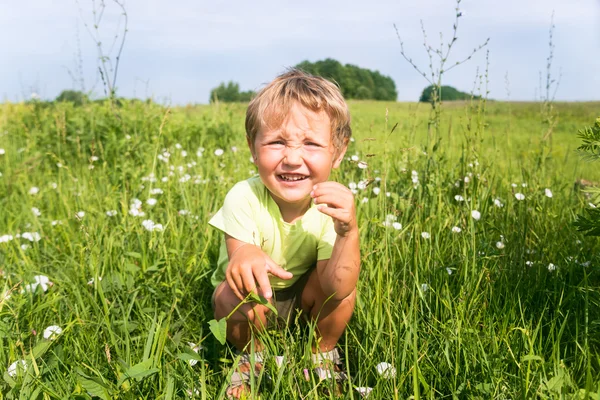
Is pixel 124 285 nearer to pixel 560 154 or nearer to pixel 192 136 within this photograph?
pixel 192 136

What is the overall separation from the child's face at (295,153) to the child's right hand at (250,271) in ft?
1.02

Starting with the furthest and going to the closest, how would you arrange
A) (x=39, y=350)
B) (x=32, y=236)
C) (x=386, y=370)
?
(x=32, y=236) < (x=39, y=350) < (x=386, y=370)

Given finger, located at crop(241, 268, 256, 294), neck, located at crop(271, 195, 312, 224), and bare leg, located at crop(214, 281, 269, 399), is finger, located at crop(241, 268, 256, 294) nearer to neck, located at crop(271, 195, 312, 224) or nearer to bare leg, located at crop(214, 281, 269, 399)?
bare leg, located at crop(214, 281, 269, 399)

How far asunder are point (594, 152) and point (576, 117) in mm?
19610

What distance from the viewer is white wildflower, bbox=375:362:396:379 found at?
1517mm

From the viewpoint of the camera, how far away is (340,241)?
67.4 inches

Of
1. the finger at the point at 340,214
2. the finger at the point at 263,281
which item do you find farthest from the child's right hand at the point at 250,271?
the finger at the point at 340,214

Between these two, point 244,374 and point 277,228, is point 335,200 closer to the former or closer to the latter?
point 277,228

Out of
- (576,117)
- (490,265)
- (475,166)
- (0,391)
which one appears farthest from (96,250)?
(576,117)

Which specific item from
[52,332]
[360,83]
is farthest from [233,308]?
[360,83]

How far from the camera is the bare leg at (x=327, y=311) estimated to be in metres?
1.87

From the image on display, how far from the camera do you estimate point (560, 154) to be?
352 inches

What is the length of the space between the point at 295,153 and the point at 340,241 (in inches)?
14.1

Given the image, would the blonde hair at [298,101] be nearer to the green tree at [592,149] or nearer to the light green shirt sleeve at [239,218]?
the light green shirt sleeve at [239,218]
